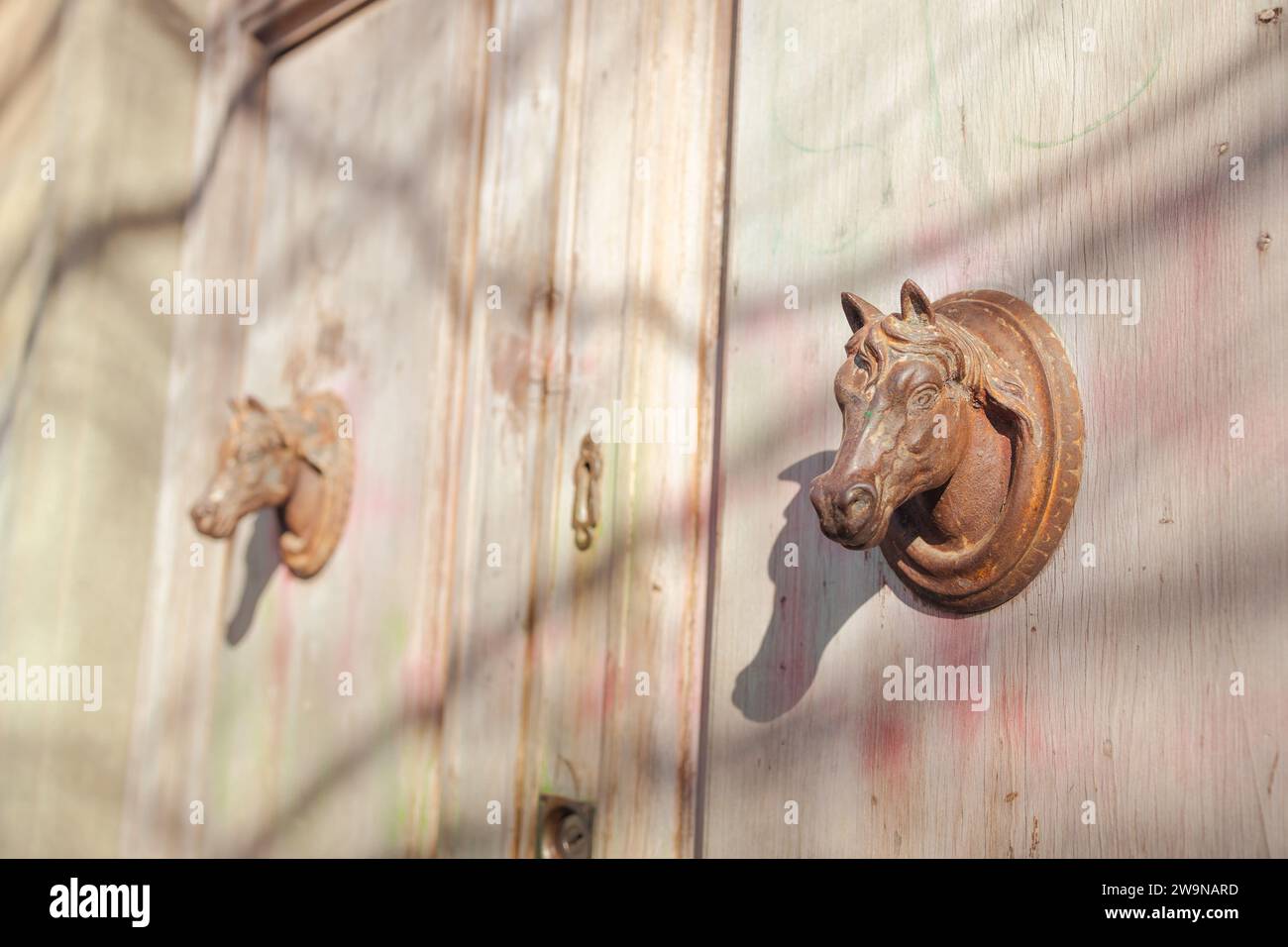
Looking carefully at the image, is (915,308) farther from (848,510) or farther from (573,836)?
(573,836)

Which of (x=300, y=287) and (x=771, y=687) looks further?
(x=300, y=287)

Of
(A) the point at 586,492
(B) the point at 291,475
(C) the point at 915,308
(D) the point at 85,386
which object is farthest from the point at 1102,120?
(D) the point at 85,386

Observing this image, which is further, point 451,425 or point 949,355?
point 451,425

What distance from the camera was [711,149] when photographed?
51.3 inches

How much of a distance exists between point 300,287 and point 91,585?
2.39ft

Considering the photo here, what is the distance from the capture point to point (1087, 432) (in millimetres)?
905

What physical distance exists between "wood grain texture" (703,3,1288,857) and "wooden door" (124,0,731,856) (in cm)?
10

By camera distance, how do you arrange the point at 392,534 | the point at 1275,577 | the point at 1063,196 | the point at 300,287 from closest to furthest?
the point at 1275,577 → the point at 1063,196 → the point at 392,534 → the point at 300,287

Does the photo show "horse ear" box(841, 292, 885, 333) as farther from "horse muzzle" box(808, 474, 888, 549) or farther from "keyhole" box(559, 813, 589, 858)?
"keyhole" box(559, 813, 589, 858)

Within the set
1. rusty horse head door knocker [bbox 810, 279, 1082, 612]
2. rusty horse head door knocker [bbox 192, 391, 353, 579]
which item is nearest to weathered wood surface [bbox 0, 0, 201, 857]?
rusty horse head door knocker [bbox 192, 391, 353, 579]

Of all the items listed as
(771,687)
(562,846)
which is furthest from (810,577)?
(562,846)

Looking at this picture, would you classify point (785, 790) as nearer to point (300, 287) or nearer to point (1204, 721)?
point (1204, 721)

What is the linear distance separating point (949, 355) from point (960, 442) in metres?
0.07

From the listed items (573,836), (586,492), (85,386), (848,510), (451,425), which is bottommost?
(573,836)
